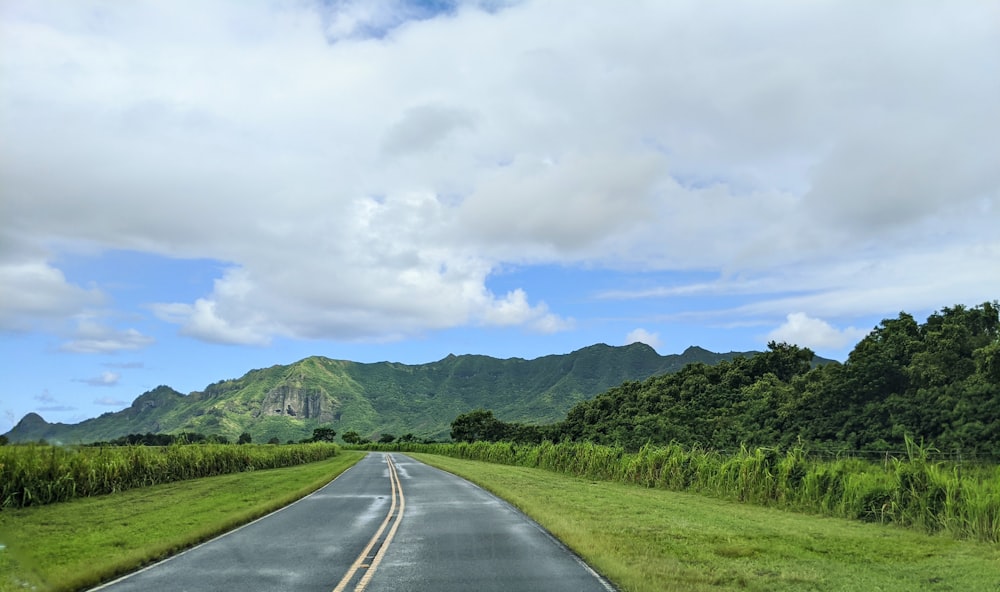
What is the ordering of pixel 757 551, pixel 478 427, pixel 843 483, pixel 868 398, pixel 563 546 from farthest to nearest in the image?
pixel 478 427, pixel 868 398, pixel 843 483, pixel 563 546, pixel 757 551

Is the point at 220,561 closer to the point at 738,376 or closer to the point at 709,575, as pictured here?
the point at 709,575

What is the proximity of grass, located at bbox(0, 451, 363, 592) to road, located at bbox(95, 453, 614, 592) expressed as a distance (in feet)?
2.17

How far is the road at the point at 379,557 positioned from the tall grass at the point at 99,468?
11.5 ft

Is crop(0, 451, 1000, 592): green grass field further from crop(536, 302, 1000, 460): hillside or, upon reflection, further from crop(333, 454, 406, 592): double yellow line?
crop(536, 302, 1000, 460): hillside

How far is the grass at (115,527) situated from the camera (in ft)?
39.8

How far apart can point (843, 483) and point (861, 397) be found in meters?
54.4

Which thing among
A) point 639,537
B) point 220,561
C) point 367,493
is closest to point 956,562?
point 639,537

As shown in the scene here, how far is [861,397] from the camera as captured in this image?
70.3m

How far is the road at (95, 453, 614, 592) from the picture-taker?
38.0 ft

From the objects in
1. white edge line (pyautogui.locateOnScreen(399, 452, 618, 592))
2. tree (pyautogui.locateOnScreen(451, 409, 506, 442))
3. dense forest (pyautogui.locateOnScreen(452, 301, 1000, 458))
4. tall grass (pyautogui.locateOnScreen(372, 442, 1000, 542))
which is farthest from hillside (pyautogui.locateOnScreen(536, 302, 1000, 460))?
tree (pyautogui.locateOnScreen(451, 409, 506, 442))

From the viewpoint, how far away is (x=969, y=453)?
46250 millimetres

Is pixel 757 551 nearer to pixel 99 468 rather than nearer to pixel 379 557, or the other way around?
pixel 379 557

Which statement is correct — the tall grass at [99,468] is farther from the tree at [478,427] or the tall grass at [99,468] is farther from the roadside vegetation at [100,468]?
the tree at [478,427]

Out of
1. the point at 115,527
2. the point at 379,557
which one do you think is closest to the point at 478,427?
the point at 115,527
